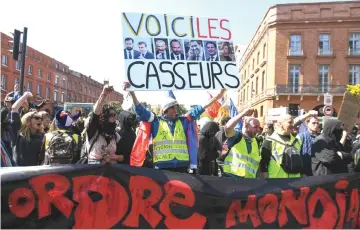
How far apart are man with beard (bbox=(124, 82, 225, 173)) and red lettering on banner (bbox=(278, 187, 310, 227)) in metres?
1.17

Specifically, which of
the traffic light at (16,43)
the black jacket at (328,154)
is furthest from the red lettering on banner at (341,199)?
the traffic light at (16,43)

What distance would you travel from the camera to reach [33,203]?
11.9 feet

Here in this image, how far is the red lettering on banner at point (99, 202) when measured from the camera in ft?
12.3

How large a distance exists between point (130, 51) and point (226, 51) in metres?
1.37

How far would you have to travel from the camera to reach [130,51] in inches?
175

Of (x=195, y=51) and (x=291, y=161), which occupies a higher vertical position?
(x=195, y=51)

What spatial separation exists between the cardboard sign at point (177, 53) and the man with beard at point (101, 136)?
473 millimetres

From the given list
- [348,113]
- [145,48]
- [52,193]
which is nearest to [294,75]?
[348,113]

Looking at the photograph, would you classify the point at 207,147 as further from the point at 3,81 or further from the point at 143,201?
the point at 3,81

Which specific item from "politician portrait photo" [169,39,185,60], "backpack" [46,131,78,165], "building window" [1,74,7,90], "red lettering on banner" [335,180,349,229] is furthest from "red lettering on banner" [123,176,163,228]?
"building window" [1,74,7,90]

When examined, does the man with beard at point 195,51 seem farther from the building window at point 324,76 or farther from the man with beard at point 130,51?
the building window at point 324,76

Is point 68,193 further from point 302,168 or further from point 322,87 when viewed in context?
point 322,87

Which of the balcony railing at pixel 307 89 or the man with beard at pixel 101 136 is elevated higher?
the balcony railing at pixel 307 89

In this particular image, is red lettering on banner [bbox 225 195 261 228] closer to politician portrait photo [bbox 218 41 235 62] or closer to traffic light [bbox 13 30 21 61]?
politician portrait photo [bbox 218 41 235 62]
